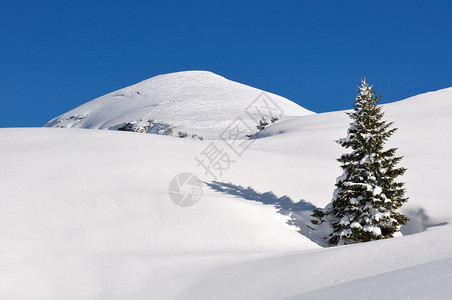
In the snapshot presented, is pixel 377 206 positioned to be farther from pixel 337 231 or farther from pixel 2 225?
pixel 2 225

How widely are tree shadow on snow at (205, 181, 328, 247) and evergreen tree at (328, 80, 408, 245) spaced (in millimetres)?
969

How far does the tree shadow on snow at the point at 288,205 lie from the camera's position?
17.7 meters

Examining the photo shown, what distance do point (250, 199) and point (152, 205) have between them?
509cm

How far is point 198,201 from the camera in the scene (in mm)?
18281

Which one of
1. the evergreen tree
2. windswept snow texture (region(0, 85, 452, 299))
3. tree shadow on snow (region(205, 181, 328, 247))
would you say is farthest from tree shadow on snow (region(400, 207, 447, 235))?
tree shadow on snow (region(205, 181, 328, 247))

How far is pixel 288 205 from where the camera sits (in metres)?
19.8

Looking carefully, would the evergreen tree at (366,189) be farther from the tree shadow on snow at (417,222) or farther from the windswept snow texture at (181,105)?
the windswept snow texture at (181,105)

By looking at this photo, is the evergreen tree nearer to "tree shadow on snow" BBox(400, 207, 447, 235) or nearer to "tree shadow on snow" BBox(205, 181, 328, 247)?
"tree shadow on snow" BBox(205, 181, 328, 247)

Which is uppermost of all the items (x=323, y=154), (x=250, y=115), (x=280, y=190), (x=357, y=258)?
(x=250, y=115)

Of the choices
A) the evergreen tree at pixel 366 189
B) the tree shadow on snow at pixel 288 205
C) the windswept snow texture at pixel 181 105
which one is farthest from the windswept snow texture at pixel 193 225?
the windswept snow texture at pixel 181 105

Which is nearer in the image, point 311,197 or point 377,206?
point 377,206

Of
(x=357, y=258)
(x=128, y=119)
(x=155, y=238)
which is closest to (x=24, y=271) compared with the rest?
(x=155, y=238)

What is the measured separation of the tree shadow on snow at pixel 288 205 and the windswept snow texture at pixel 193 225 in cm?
7

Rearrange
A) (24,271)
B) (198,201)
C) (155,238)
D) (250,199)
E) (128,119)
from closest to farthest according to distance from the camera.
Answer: (24,271)
(155,238)
(198,201)
(250,199)
(128,119)
